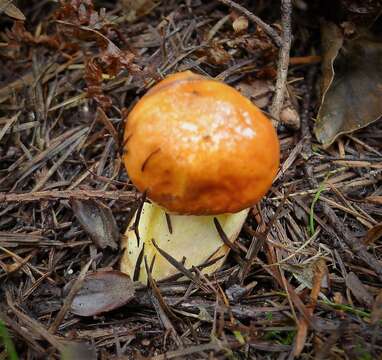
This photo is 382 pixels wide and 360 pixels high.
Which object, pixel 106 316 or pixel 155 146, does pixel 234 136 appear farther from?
pixel 106 316

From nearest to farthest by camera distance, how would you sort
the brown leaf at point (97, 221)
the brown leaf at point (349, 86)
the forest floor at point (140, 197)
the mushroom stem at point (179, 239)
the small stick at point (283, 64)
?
→ 1. the forest floor at point (140, 197)
2. the mushroom stem at point (179, 239)
3. the brown leaf at point (97, 221)
4. the small stick at point (283, 64)
5. the brown leaf at point (349, 86)

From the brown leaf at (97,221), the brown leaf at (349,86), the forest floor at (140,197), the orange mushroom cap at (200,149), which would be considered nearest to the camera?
the orange mushroom cap at (200,149)

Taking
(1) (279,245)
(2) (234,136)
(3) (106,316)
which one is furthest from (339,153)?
(3) (106,316)

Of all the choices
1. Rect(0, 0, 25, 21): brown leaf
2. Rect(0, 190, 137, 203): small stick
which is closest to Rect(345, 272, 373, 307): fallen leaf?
Rect(0, 190, 137, 203): small stick

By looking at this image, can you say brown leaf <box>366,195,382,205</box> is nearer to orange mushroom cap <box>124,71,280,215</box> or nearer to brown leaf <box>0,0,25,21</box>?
orange mushroom cap <box>124,71,280,215</box>

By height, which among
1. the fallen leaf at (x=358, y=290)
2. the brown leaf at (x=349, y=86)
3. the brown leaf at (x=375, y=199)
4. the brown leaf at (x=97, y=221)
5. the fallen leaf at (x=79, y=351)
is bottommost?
the fallen leaf at (x=79, y=351)

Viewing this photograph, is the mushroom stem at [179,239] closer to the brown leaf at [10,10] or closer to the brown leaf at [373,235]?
the brown leaf at [373,235]

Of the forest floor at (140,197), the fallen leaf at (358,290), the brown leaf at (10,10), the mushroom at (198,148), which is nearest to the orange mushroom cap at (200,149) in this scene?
the mushroom at (198,148)
